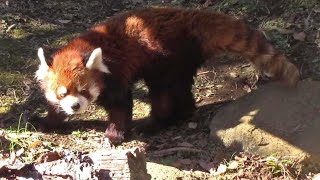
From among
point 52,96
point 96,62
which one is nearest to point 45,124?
point 52,96

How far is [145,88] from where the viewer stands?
15.7 ft

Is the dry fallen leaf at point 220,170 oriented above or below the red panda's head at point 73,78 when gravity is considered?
below

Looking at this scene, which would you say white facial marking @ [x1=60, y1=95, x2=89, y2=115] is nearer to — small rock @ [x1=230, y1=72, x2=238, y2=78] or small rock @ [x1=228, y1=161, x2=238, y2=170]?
small rock @ [x1=228, y1=161, x2=238, y2=170]

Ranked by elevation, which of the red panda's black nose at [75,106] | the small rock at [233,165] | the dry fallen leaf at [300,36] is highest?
the dry fallen leaf at [300,36]

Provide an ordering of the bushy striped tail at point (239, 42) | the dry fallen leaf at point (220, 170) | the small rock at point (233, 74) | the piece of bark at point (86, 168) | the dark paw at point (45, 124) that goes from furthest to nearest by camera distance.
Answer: the small rock at point (233, 74) < the dark paw at point (45, 124) < the bushy striped tail at point (239, 42) < the dry fallen leaf at point (220, 170) < the piece of bark at point (86, 168)

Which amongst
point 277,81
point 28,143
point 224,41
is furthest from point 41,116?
point 277,81

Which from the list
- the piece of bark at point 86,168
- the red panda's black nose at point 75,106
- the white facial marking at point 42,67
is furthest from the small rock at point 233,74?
the piece of bark at point 86,168

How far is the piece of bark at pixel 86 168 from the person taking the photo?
2.71 m

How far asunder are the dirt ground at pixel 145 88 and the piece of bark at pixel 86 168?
31.5 inches

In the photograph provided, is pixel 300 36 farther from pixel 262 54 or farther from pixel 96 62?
pixel 96 62

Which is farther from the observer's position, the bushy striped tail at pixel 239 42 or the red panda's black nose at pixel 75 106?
the bushy striped tail at pixel 239 42

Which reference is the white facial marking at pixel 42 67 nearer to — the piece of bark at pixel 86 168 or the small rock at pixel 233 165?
the piece of bark at pixel 86 168

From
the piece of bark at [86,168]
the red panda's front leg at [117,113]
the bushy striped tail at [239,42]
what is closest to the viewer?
the piece of bark at [86,168]

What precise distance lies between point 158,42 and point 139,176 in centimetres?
144
